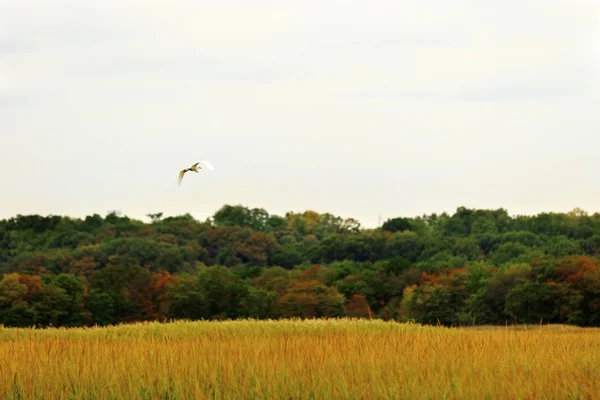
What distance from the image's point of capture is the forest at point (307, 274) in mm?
79938

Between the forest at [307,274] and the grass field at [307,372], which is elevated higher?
the forest at [307,274]

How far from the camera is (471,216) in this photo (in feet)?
550

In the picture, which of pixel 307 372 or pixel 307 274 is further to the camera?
pixel 307 274

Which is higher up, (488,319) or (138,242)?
(138,242)

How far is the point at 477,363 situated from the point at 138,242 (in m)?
117

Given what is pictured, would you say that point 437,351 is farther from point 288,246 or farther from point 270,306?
point 288,246

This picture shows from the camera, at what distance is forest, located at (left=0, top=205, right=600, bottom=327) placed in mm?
79938

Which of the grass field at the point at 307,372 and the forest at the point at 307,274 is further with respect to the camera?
the forest at the point at 307,274

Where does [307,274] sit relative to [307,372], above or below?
above

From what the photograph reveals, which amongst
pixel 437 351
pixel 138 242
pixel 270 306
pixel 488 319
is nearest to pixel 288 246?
pixel 138 242

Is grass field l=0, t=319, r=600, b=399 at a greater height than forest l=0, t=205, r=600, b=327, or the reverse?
forest l=0, t=205, r=600, b=327

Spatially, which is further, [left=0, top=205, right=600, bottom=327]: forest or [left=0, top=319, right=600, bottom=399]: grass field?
[left=0, top=205, right=600, bottom=327]: forest

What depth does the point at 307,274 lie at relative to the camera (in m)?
106

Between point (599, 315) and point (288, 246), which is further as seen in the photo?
point (288, 246)
